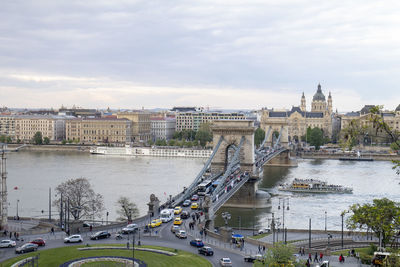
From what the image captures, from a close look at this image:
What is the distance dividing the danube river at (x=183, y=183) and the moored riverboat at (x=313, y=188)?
1057 mm

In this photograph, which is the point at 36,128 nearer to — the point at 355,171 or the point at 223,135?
the point at 355,171

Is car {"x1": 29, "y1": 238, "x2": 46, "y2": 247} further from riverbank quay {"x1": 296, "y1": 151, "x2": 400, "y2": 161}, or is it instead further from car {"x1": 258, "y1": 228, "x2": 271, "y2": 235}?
riverbank quay {"x1": 296, "y1": 151, "x2": 400, "y2": 161}

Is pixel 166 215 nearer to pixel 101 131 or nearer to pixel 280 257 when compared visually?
pixel 280 257

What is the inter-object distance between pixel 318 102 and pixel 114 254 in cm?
12708

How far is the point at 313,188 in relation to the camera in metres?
51.7

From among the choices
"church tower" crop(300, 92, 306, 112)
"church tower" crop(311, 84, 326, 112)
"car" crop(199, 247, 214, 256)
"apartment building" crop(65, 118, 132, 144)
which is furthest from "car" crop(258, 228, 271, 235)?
"church tower" crop(311, 84, 326, 112)

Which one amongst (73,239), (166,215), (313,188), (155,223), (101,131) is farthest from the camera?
(101,131)

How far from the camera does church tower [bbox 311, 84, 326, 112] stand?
5645 inches

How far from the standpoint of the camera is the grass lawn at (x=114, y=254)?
2061 centimetres

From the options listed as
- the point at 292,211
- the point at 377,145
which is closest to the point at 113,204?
the point at 292,211

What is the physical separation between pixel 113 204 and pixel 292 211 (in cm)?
1264

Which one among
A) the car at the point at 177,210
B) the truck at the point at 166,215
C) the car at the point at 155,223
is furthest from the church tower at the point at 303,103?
the car at the point at 155,223

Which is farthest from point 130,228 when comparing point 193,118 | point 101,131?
point 193,118

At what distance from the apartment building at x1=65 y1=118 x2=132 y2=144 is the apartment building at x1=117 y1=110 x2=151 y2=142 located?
2949 mm
